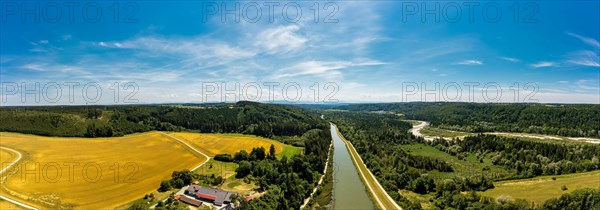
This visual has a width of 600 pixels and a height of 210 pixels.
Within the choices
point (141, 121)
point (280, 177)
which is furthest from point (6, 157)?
point (141, 121)

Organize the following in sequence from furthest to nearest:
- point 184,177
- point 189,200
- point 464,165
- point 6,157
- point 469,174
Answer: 1. point 464,165
2. point 469,174
3. point 6,157
4. point 184,177
5. point 189,200

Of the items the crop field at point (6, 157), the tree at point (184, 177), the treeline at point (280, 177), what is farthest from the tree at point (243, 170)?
the crop field at point (6, 157)

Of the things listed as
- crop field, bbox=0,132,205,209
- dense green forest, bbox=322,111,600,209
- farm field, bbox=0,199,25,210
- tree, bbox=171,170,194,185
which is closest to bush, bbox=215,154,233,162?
crop field, bbox=0,132,205,209

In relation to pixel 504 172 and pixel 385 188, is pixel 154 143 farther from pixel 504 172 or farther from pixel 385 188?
pixel 504 172

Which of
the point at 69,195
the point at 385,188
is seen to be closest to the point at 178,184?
the point at 69,195

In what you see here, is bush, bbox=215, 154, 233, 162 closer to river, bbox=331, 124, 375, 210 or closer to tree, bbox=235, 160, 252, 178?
tree, bbox=235, 160, 252, 178

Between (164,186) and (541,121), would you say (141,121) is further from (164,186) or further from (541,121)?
(541,121)

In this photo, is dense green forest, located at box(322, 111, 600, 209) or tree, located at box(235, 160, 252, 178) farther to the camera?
tree, located at box(235, 160, 252, 178)

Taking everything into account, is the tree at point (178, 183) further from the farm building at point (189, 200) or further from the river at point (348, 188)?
the river at point (348, 188)
